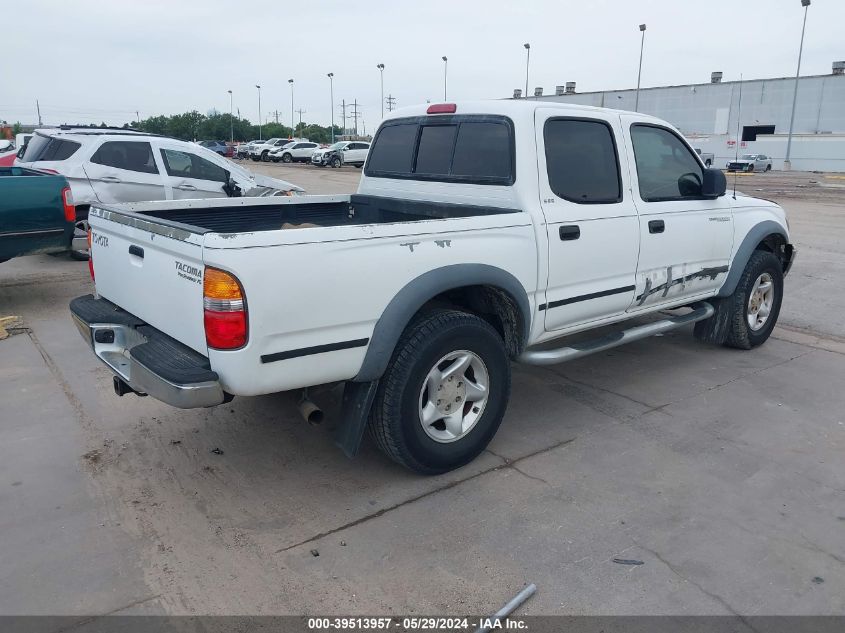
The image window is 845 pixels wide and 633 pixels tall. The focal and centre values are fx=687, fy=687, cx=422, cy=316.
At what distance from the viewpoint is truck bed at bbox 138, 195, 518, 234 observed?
4.55m

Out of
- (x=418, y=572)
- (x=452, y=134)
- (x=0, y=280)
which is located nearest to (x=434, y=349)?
(x=418, y=572)

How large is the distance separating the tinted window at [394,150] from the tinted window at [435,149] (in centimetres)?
10

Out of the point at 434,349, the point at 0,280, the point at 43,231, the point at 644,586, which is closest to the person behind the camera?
the point at 644,586

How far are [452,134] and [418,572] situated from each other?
9.41 feet

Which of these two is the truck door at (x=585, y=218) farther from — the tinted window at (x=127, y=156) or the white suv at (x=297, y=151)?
the white suv at (x=297, y=151)

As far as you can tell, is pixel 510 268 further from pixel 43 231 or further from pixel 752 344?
pixel 43 231

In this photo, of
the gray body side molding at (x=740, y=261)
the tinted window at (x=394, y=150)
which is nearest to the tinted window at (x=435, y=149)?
the tinted window at (x=394, y=150)

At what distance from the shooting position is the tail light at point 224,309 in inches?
115

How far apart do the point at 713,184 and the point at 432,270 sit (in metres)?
2.76

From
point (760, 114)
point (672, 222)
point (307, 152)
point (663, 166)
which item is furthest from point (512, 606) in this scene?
point (760, 114)

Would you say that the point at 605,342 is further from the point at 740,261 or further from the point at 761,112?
the point at 761,112

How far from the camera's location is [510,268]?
3885 millimetres

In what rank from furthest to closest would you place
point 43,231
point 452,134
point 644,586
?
point 43,231
point 452,134
point 644,586

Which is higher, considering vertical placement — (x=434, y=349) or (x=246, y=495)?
(x=434, y=349)
